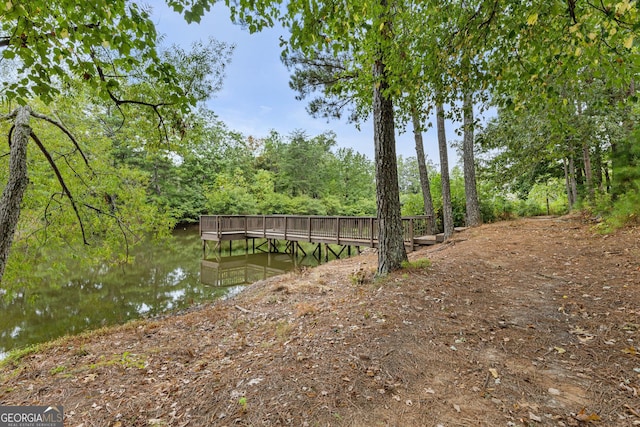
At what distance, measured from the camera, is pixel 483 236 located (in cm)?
784

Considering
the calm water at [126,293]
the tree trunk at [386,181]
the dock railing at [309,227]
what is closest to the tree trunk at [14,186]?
the calm water at [126,293]

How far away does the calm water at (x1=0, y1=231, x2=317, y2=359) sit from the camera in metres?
6.30

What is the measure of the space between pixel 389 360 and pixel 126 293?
8.96 meters

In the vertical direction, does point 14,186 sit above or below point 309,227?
above

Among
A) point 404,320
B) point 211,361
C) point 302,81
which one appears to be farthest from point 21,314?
point 302,81

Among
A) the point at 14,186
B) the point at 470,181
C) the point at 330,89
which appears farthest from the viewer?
the point at 470,181

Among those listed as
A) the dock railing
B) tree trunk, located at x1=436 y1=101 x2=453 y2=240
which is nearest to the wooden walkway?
the dock railing

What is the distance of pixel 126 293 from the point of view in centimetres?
863

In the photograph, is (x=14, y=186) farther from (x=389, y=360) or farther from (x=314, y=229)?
(x=314, y=229)

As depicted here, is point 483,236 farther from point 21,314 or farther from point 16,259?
point 21,314

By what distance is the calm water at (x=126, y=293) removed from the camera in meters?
6.30

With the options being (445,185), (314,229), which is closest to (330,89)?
(445,185)

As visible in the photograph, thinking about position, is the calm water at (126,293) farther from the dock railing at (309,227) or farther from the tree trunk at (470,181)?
the tree trunk at (470,181)

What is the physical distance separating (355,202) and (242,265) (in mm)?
18239
